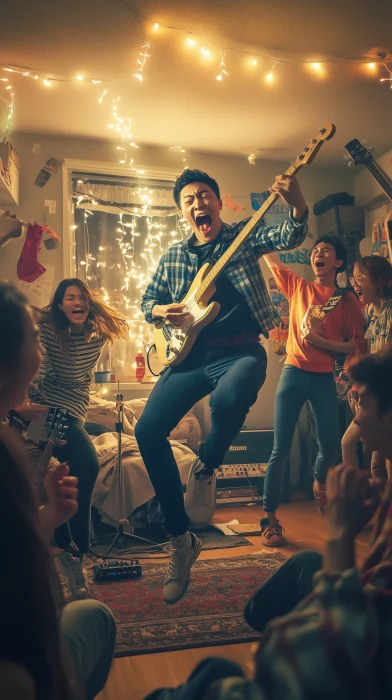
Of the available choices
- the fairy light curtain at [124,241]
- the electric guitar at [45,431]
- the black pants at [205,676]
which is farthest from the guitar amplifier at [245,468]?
the black pants at [205,676]

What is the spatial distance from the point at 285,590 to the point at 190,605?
1079mm

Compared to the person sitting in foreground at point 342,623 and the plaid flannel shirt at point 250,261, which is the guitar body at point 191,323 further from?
the person sitting in foreground at point 342,623

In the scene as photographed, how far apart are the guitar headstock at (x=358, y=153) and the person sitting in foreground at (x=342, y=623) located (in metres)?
0.69

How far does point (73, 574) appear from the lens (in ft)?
4.54

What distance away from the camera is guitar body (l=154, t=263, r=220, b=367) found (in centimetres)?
139

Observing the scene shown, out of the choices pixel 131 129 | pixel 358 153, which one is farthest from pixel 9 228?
pixel 131 129

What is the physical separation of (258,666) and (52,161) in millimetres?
1024

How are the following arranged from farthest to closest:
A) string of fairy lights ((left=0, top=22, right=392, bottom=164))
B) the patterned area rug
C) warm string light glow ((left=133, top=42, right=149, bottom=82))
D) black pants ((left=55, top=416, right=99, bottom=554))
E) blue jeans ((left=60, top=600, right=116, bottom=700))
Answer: warm string light glow ((left=133, top=42, right=149, bottom=82)), string of fairy lights ((left=0, top=22, right=392, bottom=164)), the patterned area rug, black pants ((left=55, top=416, right=99, bottom=554)), blue jeans ((left=60, top=600, right=116, bottom=700))

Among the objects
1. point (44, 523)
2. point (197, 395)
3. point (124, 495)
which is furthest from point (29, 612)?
point (124, 495)

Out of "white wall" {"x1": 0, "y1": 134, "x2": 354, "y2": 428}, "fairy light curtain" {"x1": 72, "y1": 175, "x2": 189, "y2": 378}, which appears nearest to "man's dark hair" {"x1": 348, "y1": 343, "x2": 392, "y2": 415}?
"white wall" {"x1": 0, "y1": 134, "x2": 354, "y2": 428}

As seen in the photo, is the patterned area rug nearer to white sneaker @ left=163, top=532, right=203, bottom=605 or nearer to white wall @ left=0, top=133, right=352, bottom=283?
white sneaker @ left=163, top=532, right=203, bottom=605

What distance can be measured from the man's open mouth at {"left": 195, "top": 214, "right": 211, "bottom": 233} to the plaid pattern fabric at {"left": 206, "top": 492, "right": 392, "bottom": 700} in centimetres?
98

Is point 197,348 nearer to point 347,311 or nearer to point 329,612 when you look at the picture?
point 347,311

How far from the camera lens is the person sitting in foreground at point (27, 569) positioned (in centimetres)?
56
